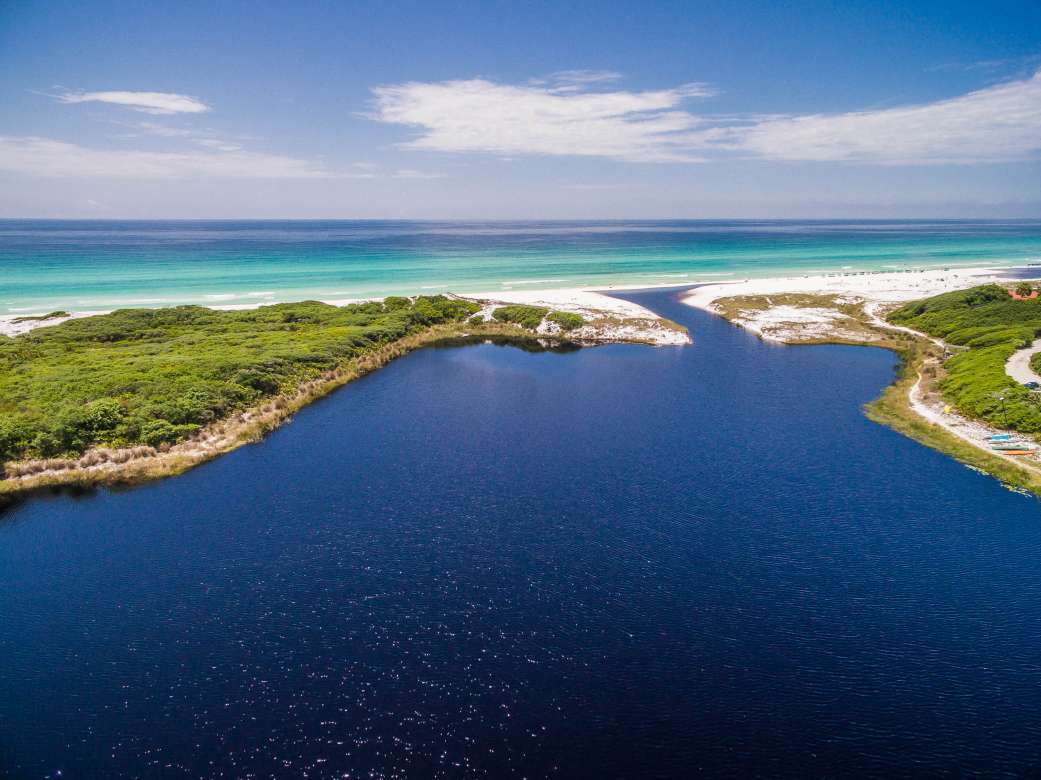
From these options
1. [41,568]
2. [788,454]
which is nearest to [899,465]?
[788,454]

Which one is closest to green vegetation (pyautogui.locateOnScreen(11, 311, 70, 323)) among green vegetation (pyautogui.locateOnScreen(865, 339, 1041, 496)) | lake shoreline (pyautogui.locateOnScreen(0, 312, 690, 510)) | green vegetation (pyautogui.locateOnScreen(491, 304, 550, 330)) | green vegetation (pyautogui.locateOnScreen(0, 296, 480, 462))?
green vegetation (pyautogui.locateOnScreen(0, 296, 480, 462))

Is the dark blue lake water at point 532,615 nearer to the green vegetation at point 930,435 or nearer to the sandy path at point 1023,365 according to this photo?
the green vegetation at point 930,435

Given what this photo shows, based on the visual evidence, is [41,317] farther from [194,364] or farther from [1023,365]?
[1023,365]

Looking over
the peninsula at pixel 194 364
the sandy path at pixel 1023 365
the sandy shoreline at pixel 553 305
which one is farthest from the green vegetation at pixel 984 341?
the peninsula at pixel 194 364

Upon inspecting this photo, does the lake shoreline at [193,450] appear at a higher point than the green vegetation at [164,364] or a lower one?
lower

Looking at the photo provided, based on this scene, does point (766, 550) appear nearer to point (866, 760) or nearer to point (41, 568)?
point (866, 760)
